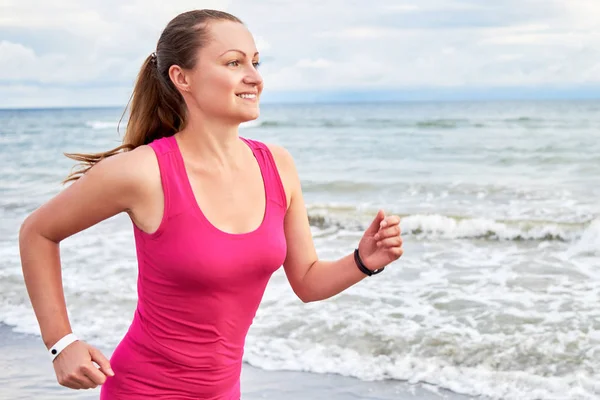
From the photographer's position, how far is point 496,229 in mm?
11914

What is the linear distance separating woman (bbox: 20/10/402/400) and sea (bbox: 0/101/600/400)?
3331 millimetres

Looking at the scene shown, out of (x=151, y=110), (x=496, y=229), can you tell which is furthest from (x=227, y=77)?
(x=496, y=229)

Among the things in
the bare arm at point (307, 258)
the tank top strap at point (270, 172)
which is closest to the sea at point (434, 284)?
the bare arm at point (307, 258)

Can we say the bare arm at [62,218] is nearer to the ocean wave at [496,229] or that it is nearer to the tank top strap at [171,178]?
the tank top strap at [171,178]

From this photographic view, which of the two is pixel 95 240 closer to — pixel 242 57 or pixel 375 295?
pixel 375 295

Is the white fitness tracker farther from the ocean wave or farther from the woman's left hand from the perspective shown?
the ocean wave

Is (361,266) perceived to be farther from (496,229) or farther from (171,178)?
(496,229)

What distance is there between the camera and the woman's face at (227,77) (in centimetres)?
238

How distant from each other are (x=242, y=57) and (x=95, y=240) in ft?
29.4

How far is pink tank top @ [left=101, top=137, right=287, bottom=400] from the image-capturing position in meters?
2.29

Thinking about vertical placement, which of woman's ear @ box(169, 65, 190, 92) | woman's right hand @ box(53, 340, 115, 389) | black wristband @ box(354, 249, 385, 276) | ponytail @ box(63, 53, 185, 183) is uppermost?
woman's ear @ box(169, 65, 190, 92)

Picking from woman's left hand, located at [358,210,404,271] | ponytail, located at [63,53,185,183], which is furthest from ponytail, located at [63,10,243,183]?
woman's left hand, located at [358,210,404,271]

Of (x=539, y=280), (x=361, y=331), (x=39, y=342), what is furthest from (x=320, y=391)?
(x=539, y=280)

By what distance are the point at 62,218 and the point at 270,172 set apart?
653 millimetres
